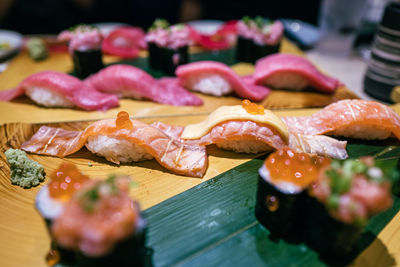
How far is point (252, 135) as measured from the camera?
8.20 feet

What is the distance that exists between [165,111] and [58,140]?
3.77ft

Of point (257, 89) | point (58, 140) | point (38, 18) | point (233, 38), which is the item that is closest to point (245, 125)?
point (257, 89)

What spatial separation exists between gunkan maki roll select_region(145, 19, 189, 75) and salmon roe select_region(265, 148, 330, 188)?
261 cm

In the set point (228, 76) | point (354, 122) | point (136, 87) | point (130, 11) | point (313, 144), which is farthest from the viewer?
point (130, 11)

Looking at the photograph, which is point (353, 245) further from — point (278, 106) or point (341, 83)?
point (341, 83)

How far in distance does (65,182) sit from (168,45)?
283 centimetres

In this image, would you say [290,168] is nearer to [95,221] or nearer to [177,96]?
[95,221]

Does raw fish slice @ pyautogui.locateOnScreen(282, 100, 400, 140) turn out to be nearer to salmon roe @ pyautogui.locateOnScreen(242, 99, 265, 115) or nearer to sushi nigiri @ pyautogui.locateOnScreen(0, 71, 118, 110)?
salmon roe @ pyautogui.locateOnScreen(242, 99, 265, 115)

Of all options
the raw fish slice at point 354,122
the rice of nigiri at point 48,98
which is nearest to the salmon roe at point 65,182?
the rice of nigiri at point 48,98

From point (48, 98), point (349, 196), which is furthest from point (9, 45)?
point (349, 196)

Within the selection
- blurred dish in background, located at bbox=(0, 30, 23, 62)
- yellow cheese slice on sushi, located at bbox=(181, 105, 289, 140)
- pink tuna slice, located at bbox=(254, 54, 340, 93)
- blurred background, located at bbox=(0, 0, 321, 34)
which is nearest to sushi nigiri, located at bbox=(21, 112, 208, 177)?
yellow cheese slice on sushi, located at bbox=(181, 105, 289, 140)

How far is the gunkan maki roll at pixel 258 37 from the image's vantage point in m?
4.43

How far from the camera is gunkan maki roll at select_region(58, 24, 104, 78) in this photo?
3912 millimetres

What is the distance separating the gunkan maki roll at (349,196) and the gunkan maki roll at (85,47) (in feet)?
11.1
